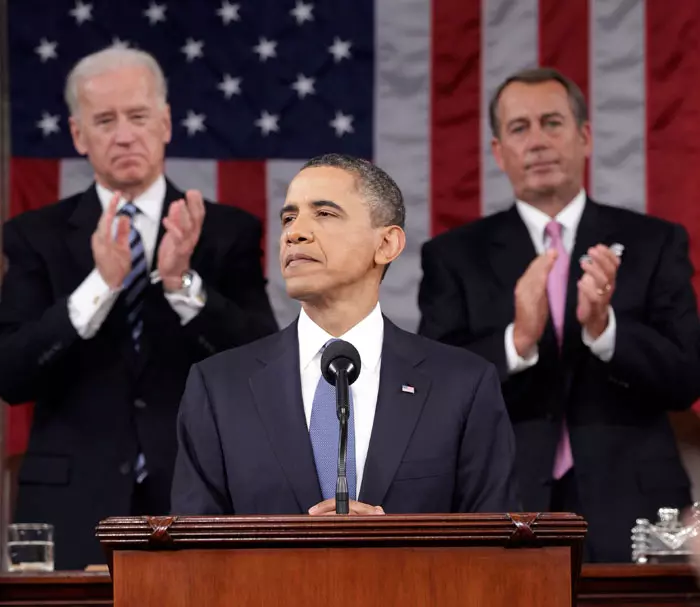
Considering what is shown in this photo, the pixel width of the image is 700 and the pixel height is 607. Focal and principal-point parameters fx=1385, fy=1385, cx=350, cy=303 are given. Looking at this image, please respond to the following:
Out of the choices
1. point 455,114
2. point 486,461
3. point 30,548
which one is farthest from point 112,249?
point 486,461

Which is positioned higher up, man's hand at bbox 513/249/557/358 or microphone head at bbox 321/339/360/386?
man's hand at bbox 513/249/557/358

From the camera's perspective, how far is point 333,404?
129 inches

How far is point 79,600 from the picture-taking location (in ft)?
13.8

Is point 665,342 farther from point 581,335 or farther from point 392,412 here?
point 392,412

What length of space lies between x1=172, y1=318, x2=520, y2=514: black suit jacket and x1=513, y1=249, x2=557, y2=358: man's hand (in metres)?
1.54

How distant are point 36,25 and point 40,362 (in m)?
1.36

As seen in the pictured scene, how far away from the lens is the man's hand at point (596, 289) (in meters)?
4.88

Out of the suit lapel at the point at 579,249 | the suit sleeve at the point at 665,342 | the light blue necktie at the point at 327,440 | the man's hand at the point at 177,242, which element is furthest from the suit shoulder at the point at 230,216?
the light blue necktie at the point at 327,440

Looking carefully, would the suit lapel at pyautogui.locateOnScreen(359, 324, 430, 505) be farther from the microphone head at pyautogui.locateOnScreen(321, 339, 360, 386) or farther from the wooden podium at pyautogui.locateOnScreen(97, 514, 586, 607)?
the wooden podium at pyautogui.locateOnScreen(97, 514, 586, 607)

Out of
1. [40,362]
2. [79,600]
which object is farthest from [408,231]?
[79,600]

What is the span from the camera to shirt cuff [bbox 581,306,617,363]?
194 inches

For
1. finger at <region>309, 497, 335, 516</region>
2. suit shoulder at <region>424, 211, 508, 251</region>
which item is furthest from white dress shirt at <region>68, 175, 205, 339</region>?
finger at <region>309, 497, 335, 516</region>

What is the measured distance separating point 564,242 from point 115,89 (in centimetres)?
177

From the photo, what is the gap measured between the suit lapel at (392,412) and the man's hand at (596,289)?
5.23ft
